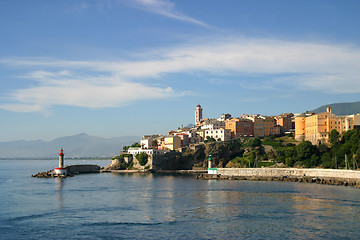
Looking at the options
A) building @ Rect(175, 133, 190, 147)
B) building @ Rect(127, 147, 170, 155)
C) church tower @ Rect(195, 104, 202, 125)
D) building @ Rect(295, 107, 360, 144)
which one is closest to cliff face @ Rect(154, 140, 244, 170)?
building @ Rect(127, 147, 170, 155)

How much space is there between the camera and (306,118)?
10062cm

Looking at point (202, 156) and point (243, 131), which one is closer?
point (202, 156)

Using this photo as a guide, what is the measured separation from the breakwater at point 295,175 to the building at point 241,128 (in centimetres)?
2998

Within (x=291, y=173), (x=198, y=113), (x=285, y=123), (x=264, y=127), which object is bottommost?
(x=291, y=173)

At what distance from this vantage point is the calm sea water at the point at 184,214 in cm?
3192

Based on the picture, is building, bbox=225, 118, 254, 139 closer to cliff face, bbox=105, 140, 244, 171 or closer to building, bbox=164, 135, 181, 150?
cliff face, bbox=105, 140, 244, 171

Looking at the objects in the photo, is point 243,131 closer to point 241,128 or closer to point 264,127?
point 241,128

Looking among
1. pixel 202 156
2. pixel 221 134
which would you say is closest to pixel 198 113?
pixel 221 134

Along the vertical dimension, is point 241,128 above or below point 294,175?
above

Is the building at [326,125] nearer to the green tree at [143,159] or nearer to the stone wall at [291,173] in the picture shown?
the stone wall at [291,173]

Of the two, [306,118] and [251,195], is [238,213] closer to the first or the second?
[251,195]

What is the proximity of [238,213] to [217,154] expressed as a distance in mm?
64833

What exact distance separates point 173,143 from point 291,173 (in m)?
45.9

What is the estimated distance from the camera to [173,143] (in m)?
118
